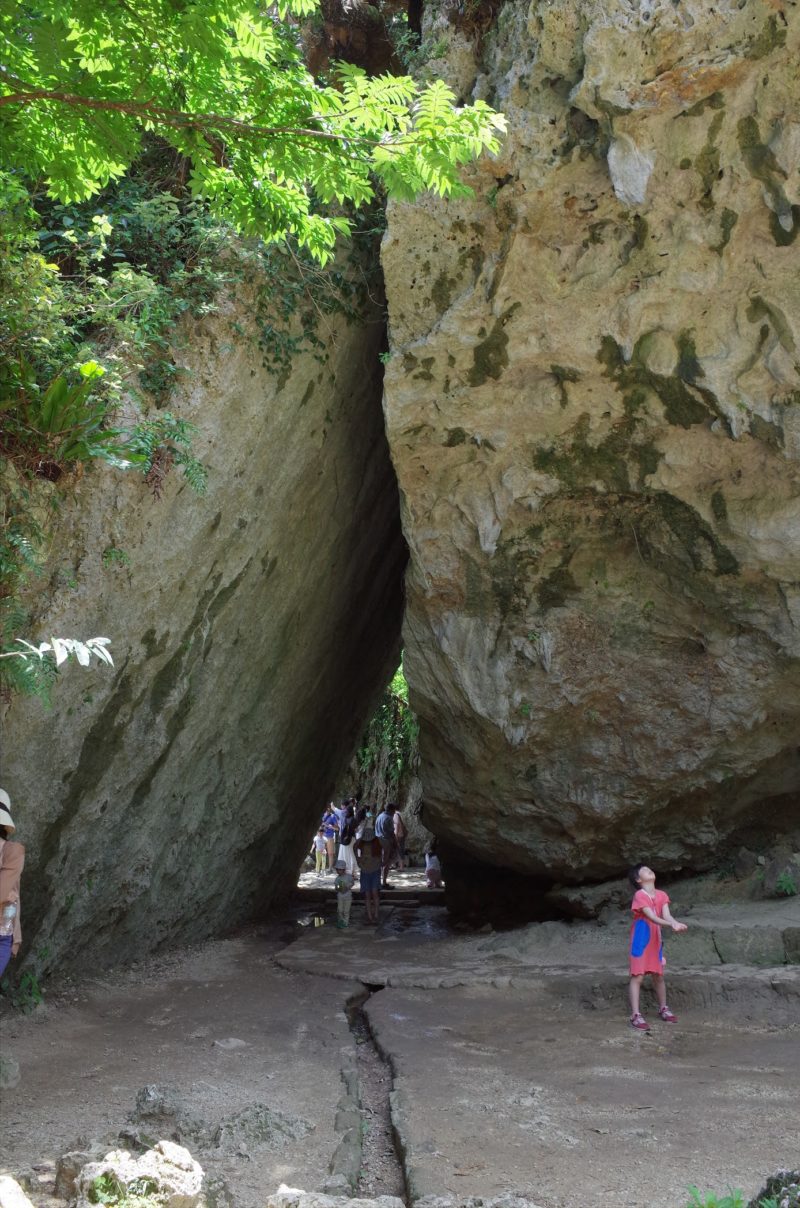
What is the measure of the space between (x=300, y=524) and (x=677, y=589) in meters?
3.65

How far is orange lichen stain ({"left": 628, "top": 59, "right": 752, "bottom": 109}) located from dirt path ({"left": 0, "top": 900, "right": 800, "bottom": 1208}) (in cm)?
616

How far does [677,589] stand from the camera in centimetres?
851

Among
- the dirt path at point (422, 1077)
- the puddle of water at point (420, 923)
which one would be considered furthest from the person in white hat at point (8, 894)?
the puddle of water at point (420, 923)

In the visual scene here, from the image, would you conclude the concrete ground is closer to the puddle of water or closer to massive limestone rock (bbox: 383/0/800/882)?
the puddle of water

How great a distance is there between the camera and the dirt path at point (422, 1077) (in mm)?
3662

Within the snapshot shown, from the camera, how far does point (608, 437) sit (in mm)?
8023

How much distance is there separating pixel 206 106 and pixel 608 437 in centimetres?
498

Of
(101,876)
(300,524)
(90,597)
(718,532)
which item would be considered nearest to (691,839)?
(718,532)

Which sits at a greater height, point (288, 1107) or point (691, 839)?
point (691, 839)

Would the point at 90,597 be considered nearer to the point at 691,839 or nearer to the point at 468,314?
the point at 468,314

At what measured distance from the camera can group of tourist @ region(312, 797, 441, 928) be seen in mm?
10625

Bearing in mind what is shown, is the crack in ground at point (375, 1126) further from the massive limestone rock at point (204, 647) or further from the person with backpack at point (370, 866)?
the person with backpack at point (370, 866)

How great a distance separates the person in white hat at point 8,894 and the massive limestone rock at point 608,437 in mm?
4941

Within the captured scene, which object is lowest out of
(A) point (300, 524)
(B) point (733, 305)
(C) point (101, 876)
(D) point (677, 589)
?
(C) point (101, 876)
